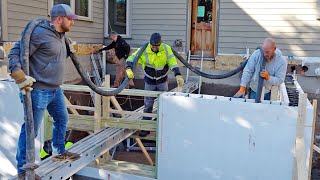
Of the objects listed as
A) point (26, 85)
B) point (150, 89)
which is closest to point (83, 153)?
point (26, 85)

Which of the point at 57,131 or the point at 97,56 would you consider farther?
the point at 97,56

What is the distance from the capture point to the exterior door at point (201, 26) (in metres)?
10.7

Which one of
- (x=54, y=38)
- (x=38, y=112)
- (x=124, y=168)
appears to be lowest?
(x=124, y=168)

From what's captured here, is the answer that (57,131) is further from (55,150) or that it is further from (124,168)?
(124,168)

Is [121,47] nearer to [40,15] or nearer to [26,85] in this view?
[40,15]

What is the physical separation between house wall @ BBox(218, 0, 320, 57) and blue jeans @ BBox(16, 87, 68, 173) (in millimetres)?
7221

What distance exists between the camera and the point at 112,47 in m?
9.71

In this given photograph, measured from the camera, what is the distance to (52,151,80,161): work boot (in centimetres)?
361

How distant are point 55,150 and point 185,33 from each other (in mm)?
7310

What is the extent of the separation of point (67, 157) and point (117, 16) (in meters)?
8.15

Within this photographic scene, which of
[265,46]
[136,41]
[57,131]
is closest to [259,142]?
[265,46]

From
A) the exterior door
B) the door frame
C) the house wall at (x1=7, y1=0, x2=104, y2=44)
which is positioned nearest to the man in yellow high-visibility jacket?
the house wall at (x1=7, y1=0, x2=104, y2=44)

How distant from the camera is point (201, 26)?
424 inches

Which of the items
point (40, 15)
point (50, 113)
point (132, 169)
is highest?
point (40, 15)
